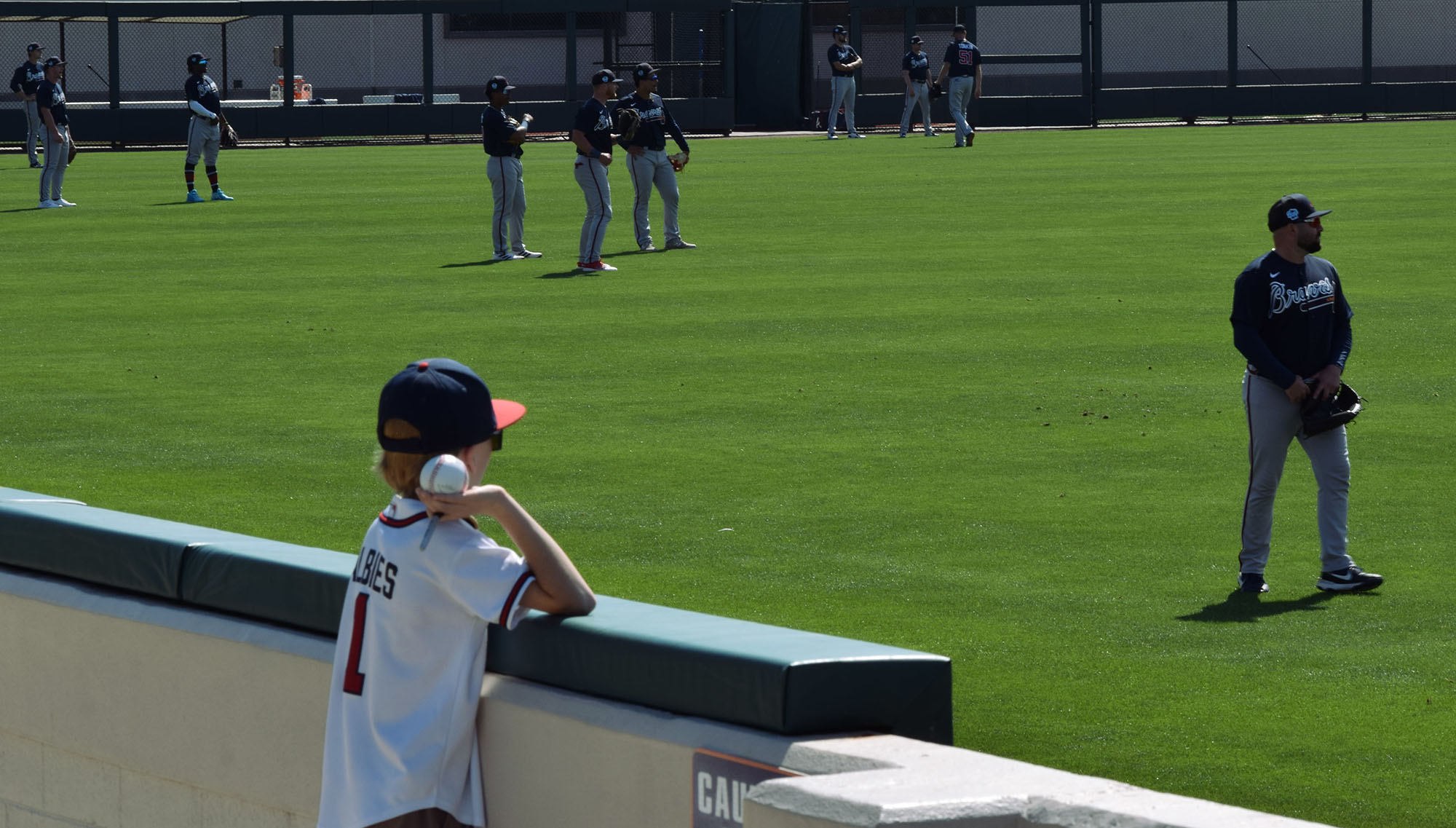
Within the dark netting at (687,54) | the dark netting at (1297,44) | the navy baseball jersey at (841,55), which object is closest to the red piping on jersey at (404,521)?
the navy baseball jersey at (841,55)

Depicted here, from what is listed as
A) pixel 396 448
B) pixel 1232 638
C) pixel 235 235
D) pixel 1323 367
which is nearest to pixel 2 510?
pixel 396 448

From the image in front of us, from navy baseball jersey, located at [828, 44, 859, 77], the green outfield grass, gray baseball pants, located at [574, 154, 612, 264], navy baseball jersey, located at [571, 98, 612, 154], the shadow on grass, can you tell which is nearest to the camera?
the green outfield grass

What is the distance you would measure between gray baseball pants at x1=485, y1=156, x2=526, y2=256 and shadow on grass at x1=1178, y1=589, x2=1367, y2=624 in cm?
1373

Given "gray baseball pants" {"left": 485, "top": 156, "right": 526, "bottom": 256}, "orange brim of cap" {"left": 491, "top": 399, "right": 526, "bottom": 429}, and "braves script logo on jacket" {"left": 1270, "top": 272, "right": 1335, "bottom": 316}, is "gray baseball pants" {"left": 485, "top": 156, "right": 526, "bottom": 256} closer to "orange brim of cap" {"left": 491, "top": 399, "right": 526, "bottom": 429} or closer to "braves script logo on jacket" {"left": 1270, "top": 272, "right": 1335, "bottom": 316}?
"braves script logo on jacket" {"left": 1270, "top": 272, "right": 1335, "bottom": 316}

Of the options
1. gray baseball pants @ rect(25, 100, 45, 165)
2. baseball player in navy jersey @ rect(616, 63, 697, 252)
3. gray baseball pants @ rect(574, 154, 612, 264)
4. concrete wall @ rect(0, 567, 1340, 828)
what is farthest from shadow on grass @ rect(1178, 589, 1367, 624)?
gray baseball pants @ rect(25, 100, 45, 165)

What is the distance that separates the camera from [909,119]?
44.3 m

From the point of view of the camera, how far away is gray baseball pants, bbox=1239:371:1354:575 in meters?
8.60

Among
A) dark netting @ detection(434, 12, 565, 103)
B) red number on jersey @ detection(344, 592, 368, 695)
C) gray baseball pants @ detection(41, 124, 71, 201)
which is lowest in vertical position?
red number on jersey @ detection(344, 592, 368, 695)

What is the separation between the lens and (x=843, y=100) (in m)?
44.3

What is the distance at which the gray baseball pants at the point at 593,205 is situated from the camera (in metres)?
20.4

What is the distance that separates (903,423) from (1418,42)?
51.6 meters

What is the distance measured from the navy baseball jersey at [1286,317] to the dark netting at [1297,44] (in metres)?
50.0

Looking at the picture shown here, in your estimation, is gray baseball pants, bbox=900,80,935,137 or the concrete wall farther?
gray baseball pants, bbox=900,80,935,137

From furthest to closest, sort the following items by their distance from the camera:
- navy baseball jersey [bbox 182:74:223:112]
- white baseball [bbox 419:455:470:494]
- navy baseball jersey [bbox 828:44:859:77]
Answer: navy baseball jersey [bbox 828:44:859:77]
navy baseball jersey [bbox 182:74:223:112]
white baseball [bbox 419:455:470:494]
